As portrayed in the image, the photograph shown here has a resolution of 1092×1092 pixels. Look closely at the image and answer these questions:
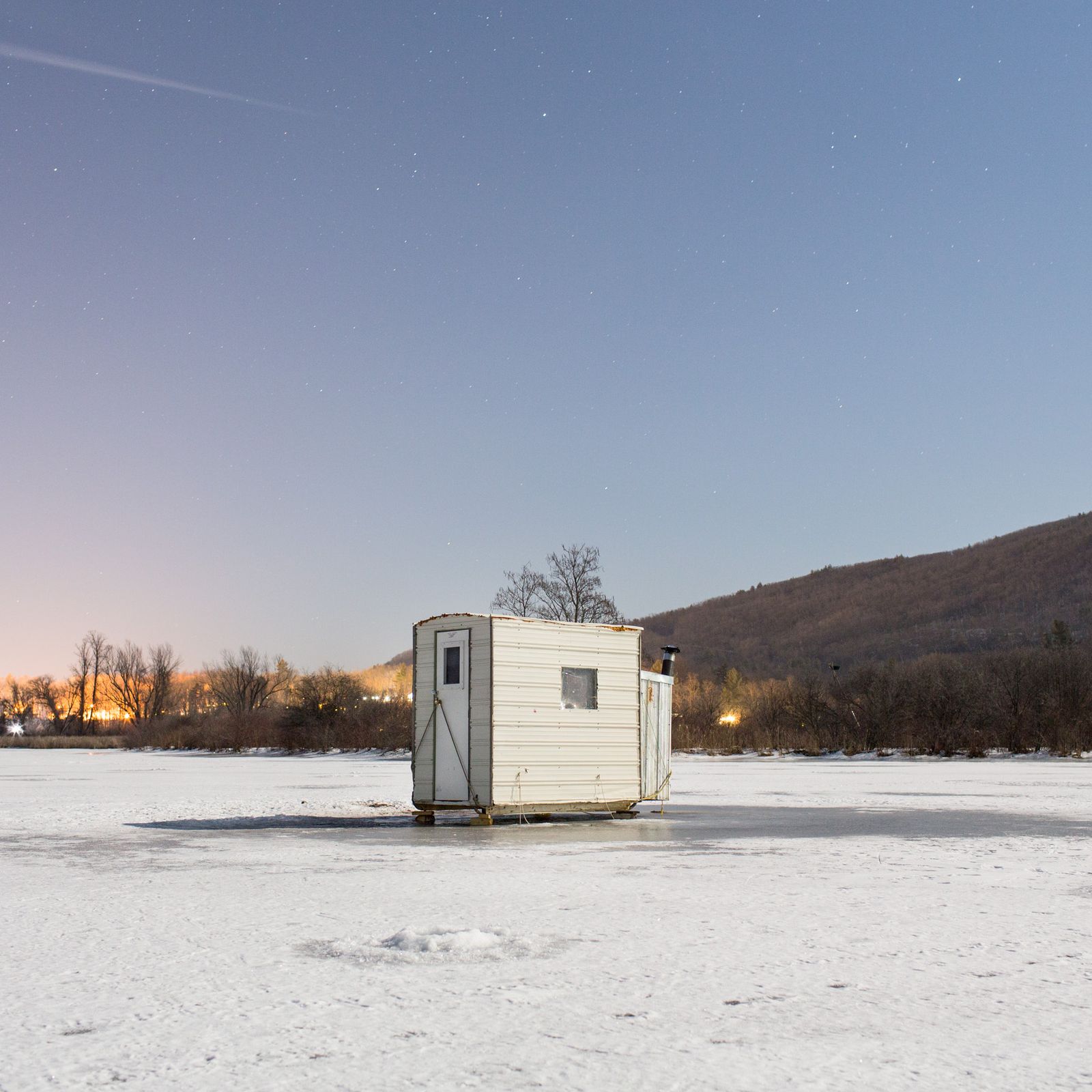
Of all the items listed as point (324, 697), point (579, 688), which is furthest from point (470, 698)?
point (324, 697)

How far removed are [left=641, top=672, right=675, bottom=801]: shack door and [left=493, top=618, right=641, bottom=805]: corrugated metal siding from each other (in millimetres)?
489

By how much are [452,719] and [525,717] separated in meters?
1.17

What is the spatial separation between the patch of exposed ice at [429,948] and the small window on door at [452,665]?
11.0 meters

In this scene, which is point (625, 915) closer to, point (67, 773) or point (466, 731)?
point (466, 731)

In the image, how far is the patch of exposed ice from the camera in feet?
22.1

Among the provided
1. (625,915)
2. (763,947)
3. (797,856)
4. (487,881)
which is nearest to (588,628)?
(797,856)

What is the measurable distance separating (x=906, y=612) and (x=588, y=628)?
184446mm

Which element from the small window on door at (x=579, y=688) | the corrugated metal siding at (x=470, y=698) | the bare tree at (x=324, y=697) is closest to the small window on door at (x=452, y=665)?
the corrugated metal siding at (x=470, y=698)

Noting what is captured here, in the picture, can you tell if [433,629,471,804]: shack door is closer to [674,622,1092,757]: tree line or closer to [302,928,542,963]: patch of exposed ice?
[302,928,542,963]: patch of exposed ice

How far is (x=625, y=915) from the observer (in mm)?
8289

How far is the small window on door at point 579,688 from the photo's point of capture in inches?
739

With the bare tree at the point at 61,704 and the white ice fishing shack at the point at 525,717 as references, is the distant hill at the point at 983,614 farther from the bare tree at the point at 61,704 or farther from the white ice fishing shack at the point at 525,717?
the white ice fishing shack at the point at 525,717

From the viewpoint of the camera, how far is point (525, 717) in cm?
1805

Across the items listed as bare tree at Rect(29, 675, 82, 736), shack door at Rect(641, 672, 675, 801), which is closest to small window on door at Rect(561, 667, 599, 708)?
shack door at Rect(641, 672, 675, 801)
